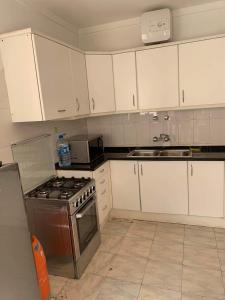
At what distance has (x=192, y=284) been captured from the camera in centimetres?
194

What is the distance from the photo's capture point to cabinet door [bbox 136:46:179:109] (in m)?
2.73

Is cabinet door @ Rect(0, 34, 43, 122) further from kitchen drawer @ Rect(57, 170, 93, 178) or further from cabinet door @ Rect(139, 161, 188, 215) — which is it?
cabinet door @ Rect(139, 161, 188, 215)

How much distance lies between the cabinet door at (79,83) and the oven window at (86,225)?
1.07m

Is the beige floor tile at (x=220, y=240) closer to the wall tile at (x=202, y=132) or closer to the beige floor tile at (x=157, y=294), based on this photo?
the beige floor tile at (x=157, y=294)

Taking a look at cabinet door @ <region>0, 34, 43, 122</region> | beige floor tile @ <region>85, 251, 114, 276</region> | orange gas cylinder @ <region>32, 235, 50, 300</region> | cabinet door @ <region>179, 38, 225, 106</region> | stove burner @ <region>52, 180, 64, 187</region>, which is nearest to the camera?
orange gas cylinder @ <region>32, 235, 50, 300</region>

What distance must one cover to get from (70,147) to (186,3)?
6.91 feet

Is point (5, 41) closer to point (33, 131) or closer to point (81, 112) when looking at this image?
point (33, 131)

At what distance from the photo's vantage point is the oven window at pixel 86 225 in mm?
2141

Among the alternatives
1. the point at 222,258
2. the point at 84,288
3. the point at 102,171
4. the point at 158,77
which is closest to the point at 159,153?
the point at 102,171

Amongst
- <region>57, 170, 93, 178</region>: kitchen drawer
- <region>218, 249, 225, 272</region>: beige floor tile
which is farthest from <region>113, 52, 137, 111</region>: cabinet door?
<region>218, 249, 225, 272</region>: beige floor tile

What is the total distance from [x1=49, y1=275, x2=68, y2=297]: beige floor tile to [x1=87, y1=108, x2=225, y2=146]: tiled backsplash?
6.16 ft

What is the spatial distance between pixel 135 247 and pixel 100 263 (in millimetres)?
423

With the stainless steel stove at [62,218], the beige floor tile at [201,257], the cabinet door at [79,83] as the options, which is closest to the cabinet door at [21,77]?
the stainless steel stove at [62,218]

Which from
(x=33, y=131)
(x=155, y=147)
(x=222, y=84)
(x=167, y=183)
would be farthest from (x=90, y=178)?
(x=222, y=84)
